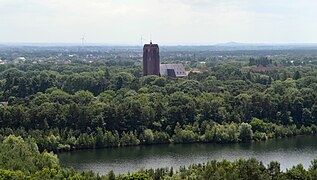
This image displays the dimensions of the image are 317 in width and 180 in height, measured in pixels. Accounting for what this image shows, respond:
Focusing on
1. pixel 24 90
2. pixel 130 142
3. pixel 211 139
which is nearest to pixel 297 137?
pixel 211 139

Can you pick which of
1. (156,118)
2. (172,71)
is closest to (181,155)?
(156,118)

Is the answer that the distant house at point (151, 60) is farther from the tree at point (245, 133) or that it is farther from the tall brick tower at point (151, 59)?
the tree at point (245, 133)

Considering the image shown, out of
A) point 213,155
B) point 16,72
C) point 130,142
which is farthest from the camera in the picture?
point 16,72

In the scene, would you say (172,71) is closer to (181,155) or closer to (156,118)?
(156,118)

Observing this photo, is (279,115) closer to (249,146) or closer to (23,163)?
(249,146)

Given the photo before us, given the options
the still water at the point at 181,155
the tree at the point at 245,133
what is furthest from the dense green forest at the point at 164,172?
the tree at the point at 245,133

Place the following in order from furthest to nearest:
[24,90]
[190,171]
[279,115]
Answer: [24,90]
[279,115]
[190,171]

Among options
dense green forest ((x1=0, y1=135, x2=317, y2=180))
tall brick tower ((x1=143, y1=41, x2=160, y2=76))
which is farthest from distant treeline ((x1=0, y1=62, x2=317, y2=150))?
tall brick tower ((x1=143, y1=41, x2=160, y2=76))
